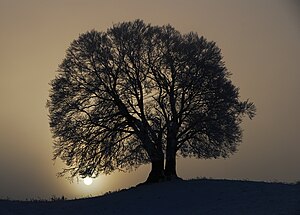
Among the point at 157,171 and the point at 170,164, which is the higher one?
the point at 170,164

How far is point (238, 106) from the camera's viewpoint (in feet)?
134

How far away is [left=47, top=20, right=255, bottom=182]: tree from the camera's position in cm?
3922

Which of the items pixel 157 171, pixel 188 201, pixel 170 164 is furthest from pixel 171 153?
pixel 188 201

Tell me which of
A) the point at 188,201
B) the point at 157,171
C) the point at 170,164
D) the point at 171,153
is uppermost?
the point at 171,153

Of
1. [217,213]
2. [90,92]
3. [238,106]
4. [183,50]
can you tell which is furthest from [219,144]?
[217,213]

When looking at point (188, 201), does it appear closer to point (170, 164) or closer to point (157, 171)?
point (157, 171)

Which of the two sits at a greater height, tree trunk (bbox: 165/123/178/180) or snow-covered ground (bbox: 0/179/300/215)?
tree trunk (bbox: 165/123/178/180)

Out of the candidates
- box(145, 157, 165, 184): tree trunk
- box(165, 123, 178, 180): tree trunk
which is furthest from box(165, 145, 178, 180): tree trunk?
box(145, 157, 165, 184): tree trunk

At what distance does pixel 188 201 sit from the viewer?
105 feet

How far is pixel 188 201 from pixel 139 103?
10076 mm

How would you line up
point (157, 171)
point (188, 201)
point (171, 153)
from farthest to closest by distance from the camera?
→ point (171, 153), point (157, 171), point (188, 201)

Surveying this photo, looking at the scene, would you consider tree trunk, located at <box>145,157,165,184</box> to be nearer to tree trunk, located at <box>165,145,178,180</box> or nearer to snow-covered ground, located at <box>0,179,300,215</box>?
tree trunk, located at <box>165,145,178,180</box>

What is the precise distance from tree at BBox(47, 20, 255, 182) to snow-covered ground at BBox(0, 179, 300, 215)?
121 inches

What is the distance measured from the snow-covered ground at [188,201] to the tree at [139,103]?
3.07 metres
